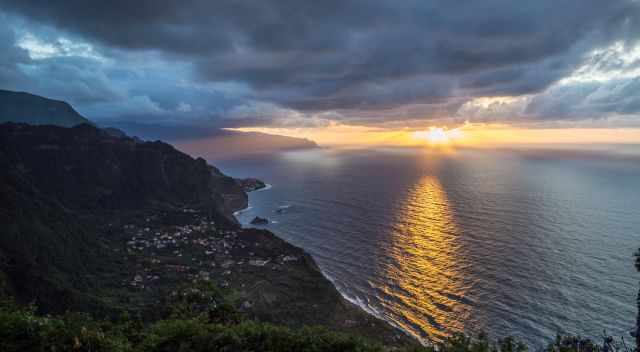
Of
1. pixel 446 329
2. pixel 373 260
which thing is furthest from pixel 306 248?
pixel 446 329

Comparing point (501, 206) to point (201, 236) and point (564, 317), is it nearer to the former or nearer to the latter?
point (564, 317)

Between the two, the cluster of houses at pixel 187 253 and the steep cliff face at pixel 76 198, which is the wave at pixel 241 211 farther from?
the cluster of houses at pixel 187 253

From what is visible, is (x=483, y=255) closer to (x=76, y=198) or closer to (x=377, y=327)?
(x=377, y=327)

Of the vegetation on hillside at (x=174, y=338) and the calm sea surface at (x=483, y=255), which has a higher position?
the vegetation on hillside at (x=174, y=338)

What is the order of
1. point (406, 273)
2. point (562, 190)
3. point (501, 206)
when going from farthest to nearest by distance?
point (562, 190)
point (501, 206)
point (406, 273)

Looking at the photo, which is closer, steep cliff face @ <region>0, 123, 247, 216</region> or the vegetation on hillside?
the vegetation on hillside

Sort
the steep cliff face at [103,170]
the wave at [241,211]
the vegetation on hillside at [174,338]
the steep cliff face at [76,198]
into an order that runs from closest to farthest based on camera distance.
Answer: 1. the vegetation on hillside at [174,338]
2. the steep cliff face at [76,198]
3. the steep cliff face at [103,170]
4. the wave at [241,211]

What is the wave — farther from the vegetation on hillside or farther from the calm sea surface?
the vegetation on hillside

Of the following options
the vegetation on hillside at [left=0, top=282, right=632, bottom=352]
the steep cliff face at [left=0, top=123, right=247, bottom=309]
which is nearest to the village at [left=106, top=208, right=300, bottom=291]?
the steep cliff face at [left=0, top=123, right=247, bottom=309]

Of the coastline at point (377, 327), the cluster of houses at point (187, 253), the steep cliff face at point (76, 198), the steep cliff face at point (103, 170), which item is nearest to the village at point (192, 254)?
the cluster of houses at point (187, 253)
